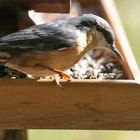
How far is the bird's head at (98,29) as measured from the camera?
13.0ft

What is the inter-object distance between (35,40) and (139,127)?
694 mm

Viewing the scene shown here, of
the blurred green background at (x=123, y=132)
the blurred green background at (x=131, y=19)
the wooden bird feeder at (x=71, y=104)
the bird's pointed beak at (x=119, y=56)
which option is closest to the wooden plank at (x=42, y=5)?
the bird's pointed beak at (x=119, y=56)

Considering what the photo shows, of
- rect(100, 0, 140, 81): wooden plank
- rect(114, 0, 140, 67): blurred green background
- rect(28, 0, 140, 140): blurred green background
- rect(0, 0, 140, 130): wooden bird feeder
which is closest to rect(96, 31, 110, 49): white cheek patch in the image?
rect(100, 0, 140, 81): wooden plank

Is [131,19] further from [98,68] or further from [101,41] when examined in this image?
[101,41]

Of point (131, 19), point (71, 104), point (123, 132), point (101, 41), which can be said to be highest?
point (131, 19)

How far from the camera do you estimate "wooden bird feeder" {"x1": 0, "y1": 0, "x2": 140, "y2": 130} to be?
→ 136 inches

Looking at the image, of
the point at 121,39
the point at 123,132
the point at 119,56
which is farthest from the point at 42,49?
the point at 123,132

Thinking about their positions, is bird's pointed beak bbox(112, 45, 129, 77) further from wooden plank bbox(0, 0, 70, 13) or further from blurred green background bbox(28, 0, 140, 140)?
blurred green background bbox(28, 0, 140, 140)

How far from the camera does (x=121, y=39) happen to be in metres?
4.36

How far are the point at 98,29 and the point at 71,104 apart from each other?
2.13ft

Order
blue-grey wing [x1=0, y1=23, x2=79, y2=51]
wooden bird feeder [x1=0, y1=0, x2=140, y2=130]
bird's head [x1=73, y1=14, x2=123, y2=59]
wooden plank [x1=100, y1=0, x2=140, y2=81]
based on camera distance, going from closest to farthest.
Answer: wooden bird feeder [x1=0, y1=0, x2=140, y2=130] < blue-grey wing [x1=0, y1=23, x2=79, y2=51] < wooden plank [x1=100, y1=0, x2=140, y2=81] < bird's head [x1=73, y1=14, x2=123, y2=59]

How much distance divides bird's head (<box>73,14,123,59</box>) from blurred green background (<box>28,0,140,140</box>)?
1.79m

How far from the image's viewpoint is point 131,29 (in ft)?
23.2

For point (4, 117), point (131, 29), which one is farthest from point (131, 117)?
point (131, 29)
